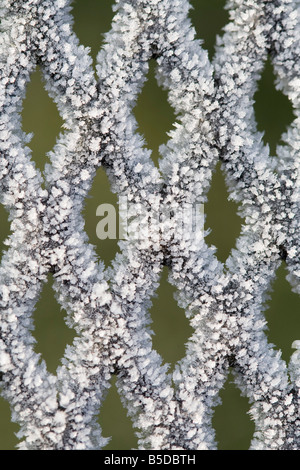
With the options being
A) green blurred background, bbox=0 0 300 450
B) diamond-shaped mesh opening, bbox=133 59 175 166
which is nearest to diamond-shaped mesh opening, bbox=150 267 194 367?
green blurred background, bbox=0 0 300 450

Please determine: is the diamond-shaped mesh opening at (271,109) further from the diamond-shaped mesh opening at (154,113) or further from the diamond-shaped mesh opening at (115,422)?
the diamond-shaped mesh opening at (115,422)

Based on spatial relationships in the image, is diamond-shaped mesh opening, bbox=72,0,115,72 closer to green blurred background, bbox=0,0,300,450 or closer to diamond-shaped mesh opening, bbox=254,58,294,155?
green blurred background, bbox=0,0,300,450

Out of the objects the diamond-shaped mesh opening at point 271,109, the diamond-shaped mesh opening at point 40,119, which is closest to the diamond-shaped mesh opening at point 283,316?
the diamond-shaped mesh opening at point 271,109

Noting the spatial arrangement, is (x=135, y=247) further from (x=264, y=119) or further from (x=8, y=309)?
(x=264, y=119)

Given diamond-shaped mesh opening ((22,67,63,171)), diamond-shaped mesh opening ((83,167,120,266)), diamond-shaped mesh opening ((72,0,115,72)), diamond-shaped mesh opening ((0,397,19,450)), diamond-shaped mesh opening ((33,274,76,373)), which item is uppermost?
diamond-shaped mesh opening ((72,0,115,72))

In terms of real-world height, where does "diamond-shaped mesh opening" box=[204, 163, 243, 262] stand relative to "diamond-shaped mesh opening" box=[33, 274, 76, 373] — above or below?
above

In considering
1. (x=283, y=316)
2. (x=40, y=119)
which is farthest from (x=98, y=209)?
(x=283, y=316)
